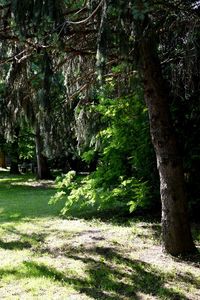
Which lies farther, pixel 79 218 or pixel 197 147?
pixel 79 218

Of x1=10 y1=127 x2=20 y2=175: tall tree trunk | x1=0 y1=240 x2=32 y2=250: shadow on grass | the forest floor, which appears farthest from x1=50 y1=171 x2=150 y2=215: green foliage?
x1=10 y1=127 x2=20 y2=175: tall tree trunk

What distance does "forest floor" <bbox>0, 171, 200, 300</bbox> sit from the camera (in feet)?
16.8

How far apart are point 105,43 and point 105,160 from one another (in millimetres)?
5609

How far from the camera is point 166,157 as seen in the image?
6.19m

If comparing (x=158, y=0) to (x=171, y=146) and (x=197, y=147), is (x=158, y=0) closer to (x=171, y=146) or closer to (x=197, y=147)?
(x=171, y=146)

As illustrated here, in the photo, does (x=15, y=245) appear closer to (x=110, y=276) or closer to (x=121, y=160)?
(x=110, y=276)

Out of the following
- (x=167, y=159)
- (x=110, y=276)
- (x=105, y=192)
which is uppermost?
(x=167, y=159)

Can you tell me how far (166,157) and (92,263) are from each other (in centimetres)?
185

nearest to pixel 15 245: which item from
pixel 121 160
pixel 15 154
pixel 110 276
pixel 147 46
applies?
pixel 110 276

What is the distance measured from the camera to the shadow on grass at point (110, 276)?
→ 16.6ft

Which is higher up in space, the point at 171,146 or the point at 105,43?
the point at 105,43

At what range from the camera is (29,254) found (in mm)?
6844

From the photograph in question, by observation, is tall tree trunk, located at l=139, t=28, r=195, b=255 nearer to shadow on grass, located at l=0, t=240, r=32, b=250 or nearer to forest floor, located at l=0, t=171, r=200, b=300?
forest floor, located at l=0, t=171, r=200, b=300

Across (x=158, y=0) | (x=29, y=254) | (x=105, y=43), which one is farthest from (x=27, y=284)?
(x=158, y=0)
